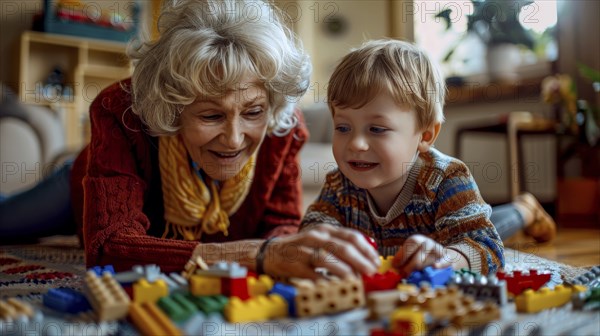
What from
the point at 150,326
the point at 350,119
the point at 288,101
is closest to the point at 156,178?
the point at 288,101

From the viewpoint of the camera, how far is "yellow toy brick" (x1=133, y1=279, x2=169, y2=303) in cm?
60

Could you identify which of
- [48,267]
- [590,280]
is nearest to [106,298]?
[590,280]

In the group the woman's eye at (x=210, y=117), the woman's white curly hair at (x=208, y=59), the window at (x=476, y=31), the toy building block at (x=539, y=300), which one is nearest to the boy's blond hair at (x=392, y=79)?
the woman's white curly hair at (x=208, y=59)

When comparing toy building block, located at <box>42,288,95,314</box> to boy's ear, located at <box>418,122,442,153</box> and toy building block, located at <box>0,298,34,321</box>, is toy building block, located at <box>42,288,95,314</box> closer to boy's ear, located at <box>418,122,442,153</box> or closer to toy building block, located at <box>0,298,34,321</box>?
toy building block, located at <box>0,298,34,321</box>

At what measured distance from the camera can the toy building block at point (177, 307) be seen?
549mm

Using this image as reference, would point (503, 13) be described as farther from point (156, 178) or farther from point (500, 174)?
point (156, 178)

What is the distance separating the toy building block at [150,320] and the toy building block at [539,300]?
364 mm

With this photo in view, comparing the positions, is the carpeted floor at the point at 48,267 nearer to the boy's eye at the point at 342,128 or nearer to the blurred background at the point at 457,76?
the boy's eye at the point at 342,128

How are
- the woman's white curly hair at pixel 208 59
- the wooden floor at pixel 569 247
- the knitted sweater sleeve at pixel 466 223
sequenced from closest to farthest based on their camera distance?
1. the knitted sweater sleeve at pixel 466 223
2. the woman's white curly hair at pixel 208 59
3. the wooden floor at pixel 569 247

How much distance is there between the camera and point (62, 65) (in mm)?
4145

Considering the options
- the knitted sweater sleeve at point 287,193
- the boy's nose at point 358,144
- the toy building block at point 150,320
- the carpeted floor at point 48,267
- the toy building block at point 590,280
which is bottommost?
the carpeted floor at point 48,267

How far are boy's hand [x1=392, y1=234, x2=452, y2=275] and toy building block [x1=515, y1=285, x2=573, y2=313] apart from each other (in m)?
0.13

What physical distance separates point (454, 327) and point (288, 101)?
0.67 metres

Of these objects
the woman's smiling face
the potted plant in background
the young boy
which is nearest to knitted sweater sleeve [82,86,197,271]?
the woman's smiling face
